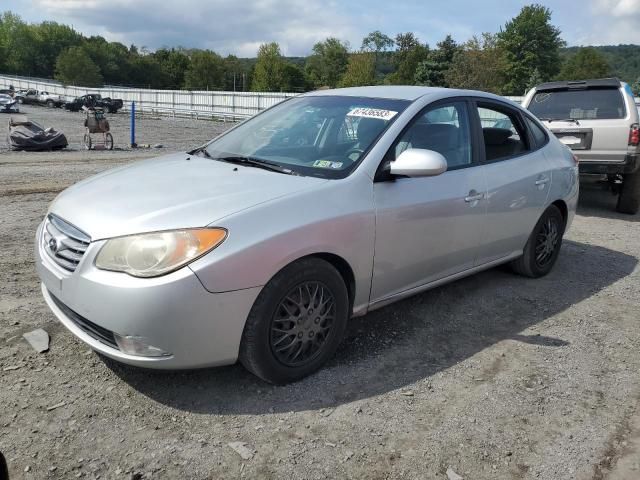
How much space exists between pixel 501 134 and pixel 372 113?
4.90 ft

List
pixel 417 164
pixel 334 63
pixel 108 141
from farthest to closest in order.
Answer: pixel 334 63, pixel 108 141, pixel 417 164

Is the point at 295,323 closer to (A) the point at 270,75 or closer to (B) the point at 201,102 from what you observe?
(B) the point at 201,102

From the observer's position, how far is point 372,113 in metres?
3.61

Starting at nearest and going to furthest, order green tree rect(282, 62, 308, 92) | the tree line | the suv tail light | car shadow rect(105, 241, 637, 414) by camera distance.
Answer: car shadow rect(105, 241, 637, 414) → the suv tail light → the tree line → green tree rect(282, 62, 308, 92)

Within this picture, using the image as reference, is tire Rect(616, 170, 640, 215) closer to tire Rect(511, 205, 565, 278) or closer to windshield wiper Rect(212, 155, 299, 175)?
tire Rect(511, 205, 565, 278)

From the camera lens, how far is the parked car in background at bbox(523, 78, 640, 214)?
752 centimetres

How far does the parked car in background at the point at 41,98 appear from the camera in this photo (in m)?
44.5

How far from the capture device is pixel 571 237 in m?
6.69

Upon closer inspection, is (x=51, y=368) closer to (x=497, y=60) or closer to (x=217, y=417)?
(x=217, y=417)

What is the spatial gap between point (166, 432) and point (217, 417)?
0.84 ft

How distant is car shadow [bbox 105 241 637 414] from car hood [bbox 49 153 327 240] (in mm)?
904

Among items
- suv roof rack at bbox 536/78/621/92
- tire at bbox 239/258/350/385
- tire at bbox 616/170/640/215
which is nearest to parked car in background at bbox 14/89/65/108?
suv roof rack at bbox 536/78/621/92

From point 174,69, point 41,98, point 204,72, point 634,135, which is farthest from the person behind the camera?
point 174,69

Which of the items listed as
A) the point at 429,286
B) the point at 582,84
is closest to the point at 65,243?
the point at 429,286
